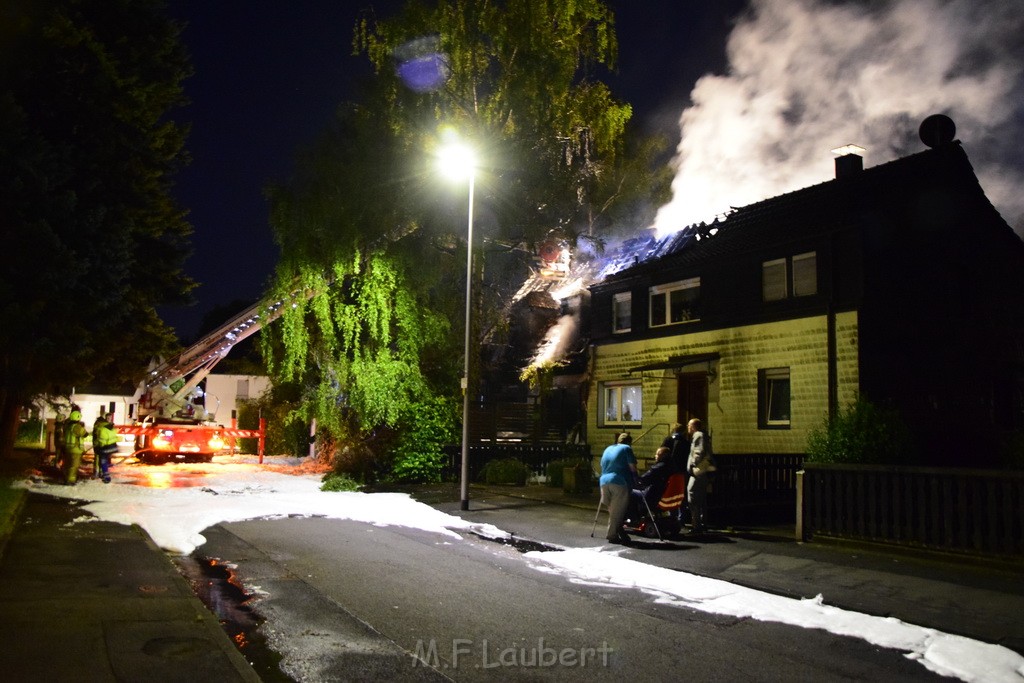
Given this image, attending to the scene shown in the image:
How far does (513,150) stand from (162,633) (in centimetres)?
1780

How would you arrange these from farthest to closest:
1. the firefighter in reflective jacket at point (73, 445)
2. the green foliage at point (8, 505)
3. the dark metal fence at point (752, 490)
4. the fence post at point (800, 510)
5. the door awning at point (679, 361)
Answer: the door awning at point (679, 361), the firefighter in reflective jacket at point (73, 445), the dark metal fence at point (752, 490), the fence post at point (800, 510), the green foliage at point (8, 505)

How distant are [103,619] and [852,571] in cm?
797

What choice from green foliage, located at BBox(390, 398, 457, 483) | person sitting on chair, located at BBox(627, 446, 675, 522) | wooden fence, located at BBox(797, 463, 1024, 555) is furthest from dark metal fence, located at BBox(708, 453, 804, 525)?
green foliage, located at BBox(390, 398, 457, 483)

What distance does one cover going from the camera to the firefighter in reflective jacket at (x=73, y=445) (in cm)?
1745

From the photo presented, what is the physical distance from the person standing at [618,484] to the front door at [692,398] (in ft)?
34.0

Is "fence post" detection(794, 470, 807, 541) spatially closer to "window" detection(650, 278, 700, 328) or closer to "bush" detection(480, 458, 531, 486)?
"bush" detection(480, 458, 531, 486)

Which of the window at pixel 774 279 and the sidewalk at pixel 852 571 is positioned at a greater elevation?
the window at pixel 774 279

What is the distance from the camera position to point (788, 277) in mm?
19406

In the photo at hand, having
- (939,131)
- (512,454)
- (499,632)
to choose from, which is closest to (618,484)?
(499,632)

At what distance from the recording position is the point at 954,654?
21.0 feet

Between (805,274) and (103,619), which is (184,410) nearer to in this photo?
(805,274)

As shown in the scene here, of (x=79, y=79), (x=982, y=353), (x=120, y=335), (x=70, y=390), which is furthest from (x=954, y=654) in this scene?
(x=70, y=390)

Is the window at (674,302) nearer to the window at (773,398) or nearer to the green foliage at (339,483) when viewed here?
the window at (773,398)

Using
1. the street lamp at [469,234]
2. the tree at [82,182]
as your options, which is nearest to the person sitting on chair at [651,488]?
the street lamp at [469,234]
